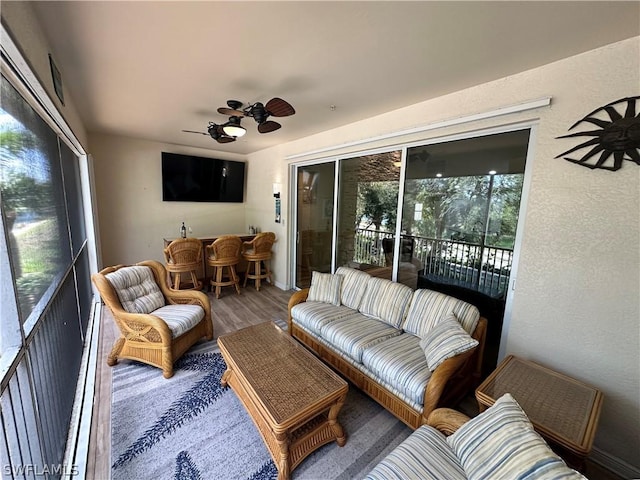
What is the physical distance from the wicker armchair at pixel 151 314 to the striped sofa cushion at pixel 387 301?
1762 mm

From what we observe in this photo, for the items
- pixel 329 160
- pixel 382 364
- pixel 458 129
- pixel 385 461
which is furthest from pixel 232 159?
pixel 385 461

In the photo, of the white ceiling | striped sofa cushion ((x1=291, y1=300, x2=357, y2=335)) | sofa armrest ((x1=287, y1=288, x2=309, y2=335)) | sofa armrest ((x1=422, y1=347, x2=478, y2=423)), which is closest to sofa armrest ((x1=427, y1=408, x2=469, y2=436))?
sofa armrest ((x1=422, y1=347, x2=478, y2=423))

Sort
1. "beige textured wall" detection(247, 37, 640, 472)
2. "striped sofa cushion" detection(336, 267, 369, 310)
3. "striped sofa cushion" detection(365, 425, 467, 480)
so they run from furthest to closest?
1. "striped sofa cushion" detection(336, 267, 369, 310)
2. "beige textured wall" detection(247, 37, 640, 472)
3. "striped sofa cushion" detection(365, 425, 467, 480)

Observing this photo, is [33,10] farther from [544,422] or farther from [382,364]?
[544,422]

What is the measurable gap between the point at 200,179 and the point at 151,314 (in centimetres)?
320

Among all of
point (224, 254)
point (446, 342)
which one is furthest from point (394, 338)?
point (224, 254)

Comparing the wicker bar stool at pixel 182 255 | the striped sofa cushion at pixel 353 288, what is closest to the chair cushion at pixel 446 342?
the striped sofa cushion at pixel 353 288

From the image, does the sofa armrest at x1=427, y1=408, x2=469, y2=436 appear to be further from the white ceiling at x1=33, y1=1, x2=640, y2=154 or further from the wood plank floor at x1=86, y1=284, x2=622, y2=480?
the white ceiling at x1=33, y1=1, x2=640, y2=154

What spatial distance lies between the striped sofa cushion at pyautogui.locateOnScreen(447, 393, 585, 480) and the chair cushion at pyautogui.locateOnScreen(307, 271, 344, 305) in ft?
5.72

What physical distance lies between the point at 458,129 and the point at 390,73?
82 cm

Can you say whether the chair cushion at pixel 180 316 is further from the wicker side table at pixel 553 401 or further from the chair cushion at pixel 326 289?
the wicker side table at pixel 553 401

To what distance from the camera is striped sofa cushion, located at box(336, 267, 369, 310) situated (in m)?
2.83

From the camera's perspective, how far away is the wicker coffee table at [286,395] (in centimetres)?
150

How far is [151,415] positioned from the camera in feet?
6.36
